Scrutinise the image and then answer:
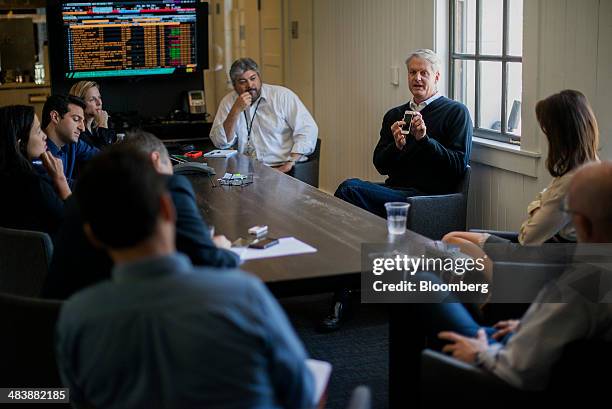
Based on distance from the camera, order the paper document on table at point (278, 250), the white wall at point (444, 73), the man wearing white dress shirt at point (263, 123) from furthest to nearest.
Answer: the man wearing white dress shirt at point (263, 123), the white wall at point (444, 73), the paper document on table at point (278, 250)

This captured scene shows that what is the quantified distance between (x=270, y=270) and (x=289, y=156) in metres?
3.39

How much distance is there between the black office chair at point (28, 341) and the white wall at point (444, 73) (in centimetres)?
272

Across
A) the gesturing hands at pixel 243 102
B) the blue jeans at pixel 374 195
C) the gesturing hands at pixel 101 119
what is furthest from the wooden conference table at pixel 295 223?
the gesturing hands at pixel 101 119

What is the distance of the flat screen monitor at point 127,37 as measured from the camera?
6820 millimetres

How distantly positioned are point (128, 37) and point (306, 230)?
4.17m

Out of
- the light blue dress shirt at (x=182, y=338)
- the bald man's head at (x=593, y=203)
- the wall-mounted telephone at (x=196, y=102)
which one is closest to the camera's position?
the light blue dress shirt at (x=182, y=338)

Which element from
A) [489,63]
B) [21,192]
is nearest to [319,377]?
[21,192]

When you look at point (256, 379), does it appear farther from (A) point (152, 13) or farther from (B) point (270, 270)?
(A) point (152, 13)

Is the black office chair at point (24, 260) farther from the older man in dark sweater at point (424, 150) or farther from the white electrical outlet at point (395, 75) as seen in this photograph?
the white electrical outlet at point (395, 75)

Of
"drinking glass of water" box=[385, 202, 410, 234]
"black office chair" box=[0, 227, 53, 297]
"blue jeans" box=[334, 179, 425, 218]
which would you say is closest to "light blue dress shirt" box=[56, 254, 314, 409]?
"drinking glass of water" box=[385, 202, 410, 234]

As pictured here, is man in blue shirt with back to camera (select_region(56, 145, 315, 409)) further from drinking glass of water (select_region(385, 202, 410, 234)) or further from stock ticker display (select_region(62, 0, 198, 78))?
stock ticker display (select_region(62, 0, 198, 78))

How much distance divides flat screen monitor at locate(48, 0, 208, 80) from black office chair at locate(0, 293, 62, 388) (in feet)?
15.6

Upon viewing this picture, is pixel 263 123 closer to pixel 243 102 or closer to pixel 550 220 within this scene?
pixel 243 102

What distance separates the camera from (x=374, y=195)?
4.96 meters
